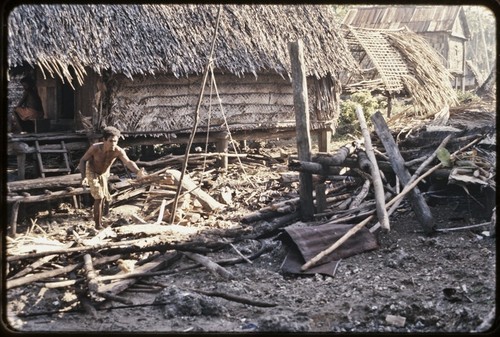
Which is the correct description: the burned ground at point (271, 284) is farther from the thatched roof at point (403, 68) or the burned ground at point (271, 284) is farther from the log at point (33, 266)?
the thatched roof at point (403, 68)

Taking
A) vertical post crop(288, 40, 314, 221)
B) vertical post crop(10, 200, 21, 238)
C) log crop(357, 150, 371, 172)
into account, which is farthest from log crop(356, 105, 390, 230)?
vertical post crop(10, 200, 21, 238)

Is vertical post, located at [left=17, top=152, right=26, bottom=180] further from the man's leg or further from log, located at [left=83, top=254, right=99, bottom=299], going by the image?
log, located at [left=83, top=254, right=99, bottom=299]

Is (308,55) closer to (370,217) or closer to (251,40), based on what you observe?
(251,40)

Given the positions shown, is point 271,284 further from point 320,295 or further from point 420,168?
point 420,168

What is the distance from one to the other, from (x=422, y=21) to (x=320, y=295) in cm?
2697

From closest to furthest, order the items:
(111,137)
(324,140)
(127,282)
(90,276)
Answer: (90,276), (127,282), (111,137), (324,140)

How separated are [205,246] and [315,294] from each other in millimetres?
1927

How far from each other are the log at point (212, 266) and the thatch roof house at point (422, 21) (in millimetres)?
24986

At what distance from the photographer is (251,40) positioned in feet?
46.3

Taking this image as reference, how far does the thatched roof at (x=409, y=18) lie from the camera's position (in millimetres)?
30953

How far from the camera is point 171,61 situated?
12.7 meters

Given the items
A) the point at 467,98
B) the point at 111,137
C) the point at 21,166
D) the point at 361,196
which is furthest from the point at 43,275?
the point at 467,98

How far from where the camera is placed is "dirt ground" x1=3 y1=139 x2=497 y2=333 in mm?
6020

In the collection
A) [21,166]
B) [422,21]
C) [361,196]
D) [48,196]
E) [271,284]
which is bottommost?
[271,284]
